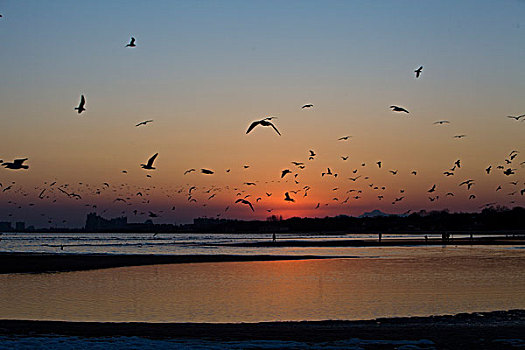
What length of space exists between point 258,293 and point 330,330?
42.1 ft

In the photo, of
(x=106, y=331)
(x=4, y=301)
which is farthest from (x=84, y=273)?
(x=106, y=331)

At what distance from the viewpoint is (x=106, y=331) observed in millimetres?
20109

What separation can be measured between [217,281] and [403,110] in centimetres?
1763

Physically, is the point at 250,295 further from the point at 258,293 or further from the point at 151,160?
the point at 151,160

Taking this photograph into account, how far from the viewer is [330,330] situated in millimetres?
20016

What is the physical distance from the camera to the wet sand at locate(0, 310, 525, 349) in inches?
731

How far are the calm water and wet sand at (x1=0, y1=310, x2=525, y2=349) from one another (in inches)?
92.1

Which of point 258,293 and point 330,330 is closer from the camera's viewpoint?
point 330,330

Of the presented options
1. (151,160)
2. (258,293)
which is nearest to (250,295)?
(258,293)

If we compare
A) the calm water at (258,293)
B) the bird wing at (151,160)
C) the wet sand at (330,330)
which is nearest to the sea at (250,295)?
the calm water at (258,293)

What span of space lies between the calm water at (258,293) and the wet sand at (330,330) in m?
2.34

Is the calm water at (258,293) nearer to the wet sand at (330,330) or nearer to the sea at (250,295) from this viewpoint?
the sea at (250,295)

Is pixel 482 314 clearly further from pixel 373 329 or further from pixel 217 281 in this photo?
pixel 217 281

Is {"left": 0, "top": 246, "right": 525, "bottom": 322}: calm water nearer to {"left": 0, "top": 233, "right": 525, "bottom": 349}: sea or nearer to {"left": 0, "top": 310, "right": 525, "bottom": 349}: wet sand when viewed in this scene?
{"left": 0, "top": 233, "right": 525, "bottom": 349}: sea
